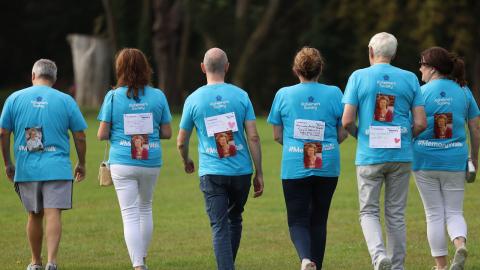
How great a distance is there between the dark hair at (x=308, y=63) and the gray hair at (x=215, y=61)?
1.90 ft

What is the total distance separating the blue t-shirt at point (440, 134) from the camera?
9.23m

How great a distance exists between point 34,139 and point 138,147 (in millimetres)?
883

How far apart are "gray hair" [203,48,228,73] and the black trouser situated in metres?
1.02

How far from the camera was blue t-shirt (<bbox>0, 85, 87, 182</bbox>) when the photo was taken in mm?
9320

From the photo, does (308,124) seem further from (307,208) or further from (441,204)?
(441,204)

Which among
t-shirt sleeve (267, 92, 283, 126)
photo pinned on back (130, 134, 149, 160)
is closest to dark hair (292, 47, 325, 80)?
t-shirt sleeve (267, 92, 283, 126)

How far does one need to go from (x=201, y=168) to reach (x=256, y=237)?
3710 millimetres

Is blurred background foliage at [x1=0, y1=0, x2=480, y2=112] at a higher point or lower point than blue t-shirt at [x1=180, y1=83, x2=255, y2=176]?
higher

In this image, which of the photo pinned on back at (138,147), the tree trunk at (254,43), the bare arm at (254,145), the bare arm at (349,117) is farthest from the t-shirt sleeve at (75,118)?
the tree trunk at (254,43)

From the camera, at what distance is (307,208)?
8.96 m

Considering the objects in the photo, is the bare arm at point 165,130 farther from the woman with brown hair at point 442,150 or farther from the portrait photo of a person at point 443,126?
the portrait photo of a person at point 443,126

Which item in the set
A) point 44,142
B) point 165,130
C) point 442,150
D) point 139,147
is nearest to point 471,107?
point 442,150

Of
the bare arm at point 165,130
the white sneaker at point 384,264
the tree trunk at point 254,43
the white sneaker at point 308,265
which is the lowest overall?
the white sneaker at point 308,265

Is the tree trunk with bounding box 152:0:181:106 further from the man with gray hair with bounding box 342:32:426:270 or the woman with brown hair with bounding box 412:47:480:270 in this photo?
the man with gray hair with bounding box 342:32:426:270
